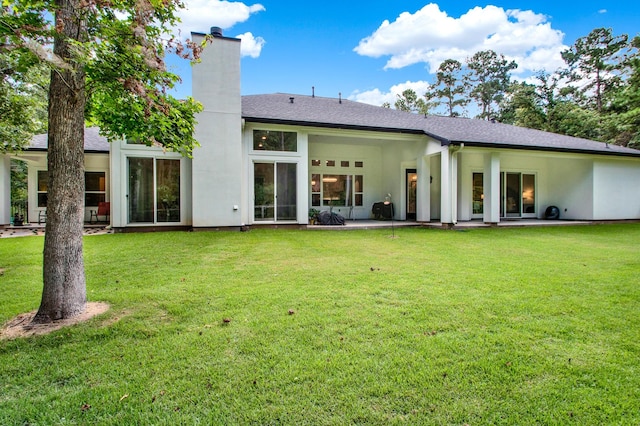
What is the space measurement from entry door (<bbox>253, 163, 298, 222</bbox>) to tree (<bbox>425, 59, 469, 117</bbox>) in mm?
28533

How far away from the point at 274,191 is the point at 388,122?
519 centimetres

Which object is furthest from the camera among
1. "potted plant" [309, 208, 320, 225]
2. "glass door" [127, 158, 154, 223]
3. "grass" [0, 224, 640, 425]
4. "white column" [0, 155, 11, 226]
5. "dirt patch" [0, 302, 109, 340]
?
"potted plant" [309, 208, 320, 225]

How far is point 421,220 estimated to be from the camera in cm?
1221

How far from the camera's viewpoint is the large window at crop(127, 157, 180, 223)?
9.46 metres

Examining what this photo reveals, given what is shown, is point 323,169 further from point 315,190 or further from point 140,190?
point 140,190

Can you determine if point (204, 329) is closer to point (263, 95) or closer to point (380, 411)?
point (380, 411)

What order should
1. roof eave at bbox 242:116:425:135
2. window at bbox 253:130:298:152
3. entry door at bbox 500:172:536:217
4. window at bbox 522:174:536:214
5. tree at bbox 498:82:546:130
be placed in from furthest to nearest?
tree at bbox 498:82:546:130 → window at bbox 522:174:536:214 → entry door at bbox 500:172:536:217 → window at bbox 253:130:298:152 → roof eave at bbox 242:116:425:135

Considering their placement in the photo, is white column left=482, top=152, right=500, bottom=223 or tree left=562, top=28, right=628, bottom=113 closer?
white column left=482, top=152, right=500, bottom=223

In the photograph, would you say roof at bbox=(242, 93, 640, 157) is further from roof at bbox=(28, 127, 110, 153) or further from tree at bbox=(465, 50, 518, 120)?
tree at bbox=(465, 50, 518, 120)

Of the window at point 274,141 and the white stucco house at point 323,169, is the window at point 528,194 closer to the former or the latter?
the white stucco house at point 323,169

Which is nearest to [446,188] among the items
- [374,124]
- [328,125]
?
[374,124]

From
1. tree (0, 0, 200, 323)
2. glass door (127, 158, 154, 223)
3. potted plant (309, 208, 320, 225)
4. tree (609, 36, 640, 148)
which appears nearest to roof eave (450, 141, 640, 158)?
tree (609, 36, 640, 148)

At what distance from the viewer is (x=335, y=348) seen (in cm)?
245

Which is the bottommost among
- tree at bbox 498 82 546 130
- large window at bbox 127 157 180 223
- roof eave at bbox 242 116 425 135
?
large window at bbox 127 157 180 223
